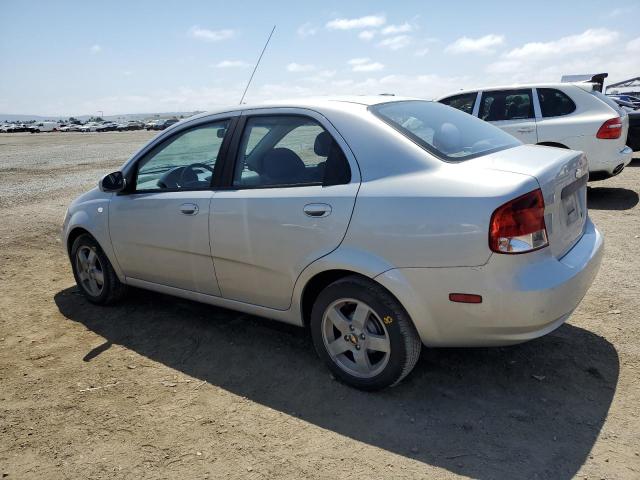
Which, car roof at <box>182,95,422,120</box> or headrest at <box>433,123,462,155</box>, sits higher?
car roof at <box>182,95,422,120</box>

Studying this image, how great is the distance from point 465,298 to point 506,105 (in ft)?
21.1

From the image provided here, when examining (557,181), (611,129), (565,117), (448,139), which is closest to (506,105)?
(565,117)

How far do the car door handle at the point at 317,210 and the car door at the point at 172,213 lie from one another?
33.4 inches

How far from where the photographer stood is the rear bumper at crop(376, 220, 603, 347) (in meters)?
2.52

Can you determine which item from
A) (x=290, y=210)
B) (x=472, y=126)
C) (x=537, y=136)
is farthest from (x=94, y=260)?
(x=537, y=136)

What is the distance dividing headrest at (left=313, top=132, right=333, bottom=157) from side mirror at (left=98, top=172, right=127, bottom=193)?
1817 millimetres

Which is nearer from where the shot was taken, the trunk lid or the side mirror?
the trunk lid

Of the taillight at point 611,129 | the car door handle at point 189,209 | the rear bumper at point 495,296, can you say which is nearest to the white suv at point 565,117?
the taillight at point 611,129

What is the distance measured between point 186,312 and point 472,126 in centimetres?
278

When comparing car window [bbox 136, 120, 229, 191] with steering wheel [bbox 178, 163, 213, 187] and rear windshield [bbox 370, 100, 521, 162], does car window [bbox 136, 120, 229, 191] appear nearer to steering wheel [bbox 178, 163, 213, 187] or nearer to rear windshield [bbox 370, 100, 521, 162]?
steering wheel [bbox 178, 163, 213, 187]

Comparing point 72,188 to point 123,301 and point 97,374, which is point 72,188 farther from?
point 97,374

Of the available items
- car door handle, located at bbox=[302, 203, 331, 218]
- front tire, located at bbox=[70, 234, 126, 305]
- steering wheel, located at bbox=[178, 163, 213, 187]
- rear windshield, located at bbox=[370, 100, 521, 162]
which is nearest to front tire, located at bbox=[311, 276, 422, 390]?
car door handle, located at bbox=[302, 203, 331, 218]

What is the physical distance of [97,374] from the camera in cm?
349

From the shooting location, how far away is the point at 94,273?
4.61 metres
